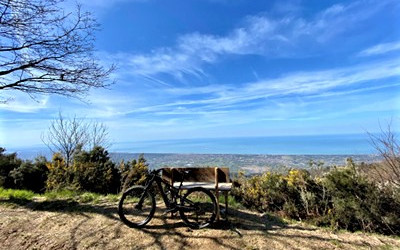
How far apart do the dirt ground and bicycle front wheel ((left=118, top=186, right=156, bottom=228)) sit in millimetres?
138

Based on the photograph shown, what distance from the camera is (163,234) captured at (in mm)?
4363

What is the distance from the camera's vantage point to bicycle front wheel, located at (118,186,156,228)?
15.1 feet

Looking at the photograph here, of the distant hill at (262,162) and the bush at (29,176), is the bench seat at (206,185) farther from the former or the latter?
the bush at (29,176)

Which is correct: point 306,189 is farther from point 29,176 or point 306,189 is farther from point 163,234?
point 29,176

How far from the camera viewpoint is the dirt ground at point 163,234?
13.4 ft

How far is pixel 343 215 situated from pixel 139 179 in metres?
5.36

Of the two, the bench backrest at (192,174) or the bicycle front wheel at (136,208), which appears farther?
the bench backrest at (192,174)

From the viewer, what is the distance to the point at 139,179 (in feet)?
26.5

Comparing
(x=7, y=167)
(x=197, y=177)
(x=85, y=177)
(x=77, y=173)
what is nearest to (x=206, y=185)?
(x=197, y=177)

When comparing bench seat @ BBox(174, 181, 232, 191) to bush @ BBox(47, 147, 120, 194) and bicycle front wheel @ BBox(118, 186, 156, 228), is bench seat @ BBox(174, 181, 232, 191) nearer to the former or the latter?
bicycle front wheel @ BBox(118, 186, 156, 228)

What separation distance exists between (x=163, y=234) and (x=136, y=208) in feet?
2.44

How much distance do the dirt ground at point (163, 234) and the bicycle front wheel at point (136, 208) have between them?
0.14 metres

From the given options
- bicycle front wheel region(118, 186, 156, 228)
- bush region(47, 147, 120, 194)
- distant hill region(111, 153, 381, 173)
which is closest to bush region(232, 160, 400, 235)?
distant hill region(111, 153, 381, 173)

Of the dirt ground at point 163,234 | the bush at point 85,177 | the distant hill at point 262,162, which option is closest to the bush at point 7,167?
the bush at point 85,177
